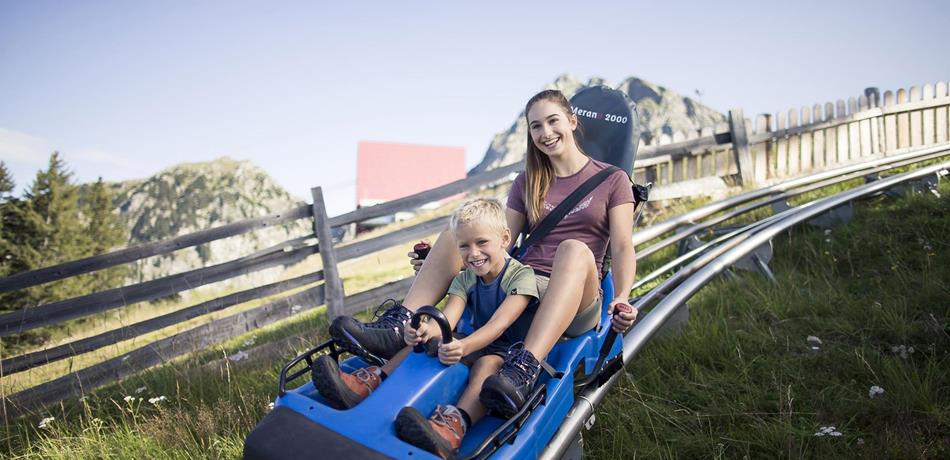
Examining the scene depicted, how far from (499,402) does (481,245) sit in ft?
2.04

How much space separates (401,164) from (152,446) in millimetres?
23208

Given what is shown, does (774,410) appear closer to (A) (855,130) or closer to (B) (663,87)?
(A) (855,130)

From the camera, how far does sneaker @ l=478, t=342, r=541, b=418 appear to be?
1921 mm

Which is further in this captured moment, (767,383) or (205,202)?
(205,202)

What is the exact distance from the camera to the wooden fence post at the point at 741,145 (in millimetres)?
8711

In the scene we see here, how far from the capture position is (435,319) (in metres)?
2.02

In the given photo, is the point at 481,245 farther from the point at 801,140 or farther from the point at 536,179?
the point at 801,140

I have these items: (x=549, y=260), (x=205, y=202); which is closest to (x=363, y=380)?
(x=549, y=260)

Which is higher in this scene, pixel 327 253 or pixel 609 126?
pixel 609 126

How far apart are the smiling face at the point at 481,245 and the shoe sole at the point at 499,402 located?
54cm

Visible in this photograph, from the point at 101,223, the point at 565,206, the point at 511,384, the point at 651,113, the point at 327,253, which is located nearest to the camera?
the point at 511,384

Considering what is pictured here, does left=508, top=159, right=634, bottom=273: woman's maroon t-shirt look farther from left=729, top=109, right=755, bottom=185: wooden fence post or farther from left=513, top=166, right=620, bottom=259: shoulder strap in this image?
left=729, top=109, right=755, bottom=185: wooden fence post

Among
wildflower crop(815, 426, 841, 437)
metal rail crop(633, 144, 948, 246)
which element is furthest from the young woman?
metal rail crop(633, 144, 948, 246)

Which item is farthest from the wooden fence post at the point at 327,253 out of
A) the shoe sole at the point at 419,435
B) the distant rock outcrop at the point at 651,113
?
the distant rock outcrop at the point at 651,113
